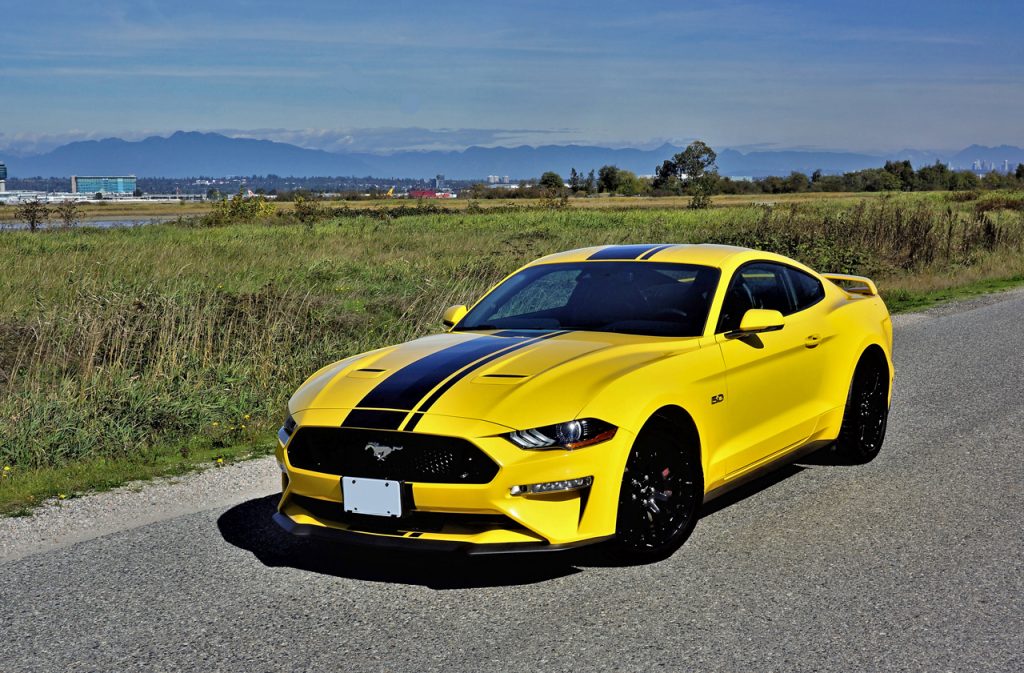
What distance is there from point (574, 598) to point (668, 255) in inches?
93.9

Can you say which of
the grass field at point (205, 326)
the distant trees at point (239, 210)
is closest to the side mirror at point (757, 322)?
the grass field at point (205, 326)

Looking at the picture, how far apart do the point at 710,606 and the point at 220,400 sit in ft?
18.9

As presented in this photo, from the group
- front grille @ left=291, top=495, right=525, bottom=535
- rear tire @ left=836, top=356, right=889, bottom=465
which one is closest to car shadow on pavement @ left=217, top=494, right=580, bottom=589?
front grille @ left=291, top=495, right=525, bottom=535

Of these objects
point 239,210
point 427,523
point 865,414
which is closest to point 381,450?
point 427,523

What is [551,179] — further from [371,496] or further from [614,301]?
[371,496]

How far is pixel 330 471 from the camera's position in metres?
4.85

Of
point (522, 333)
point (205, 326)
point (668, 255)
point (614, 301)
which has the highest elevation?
point (668, 255)

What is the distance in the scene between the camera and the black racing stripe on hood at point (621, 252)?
21.0 ft

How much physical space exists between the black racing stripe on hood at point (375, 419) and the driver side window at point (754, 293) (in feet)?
6.46

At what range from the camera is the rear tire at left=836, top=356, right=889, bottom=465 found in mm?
6969

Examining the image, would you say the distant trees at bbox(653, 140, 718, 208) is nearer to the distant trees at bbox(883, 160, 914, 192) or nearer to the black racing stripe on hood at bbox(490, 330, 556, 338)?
the distant trees at bbox(883, 160, 914, 192)

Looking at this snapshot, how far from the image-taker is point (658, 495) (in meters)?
5.07

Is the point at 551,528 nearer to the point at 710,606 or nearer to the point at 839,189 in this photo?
the point at 710,606

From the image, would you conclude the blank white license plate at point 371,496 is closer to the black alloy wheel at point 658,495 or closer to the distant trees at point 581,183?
the black alloy wheel at point 658,495
